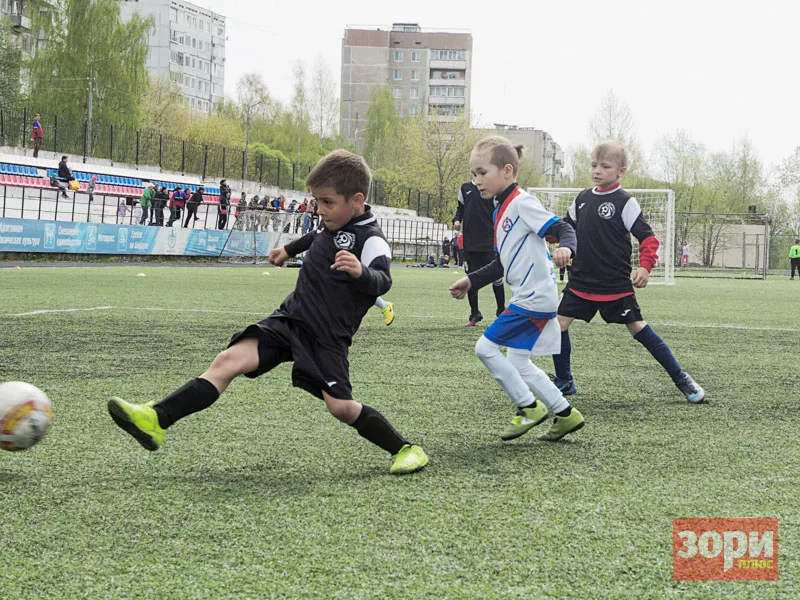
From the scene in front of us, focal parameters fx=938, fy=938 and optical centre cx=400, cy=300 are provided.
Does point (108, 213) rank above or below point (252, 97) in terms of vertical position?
below

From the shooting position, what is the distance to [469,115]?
69625 mm

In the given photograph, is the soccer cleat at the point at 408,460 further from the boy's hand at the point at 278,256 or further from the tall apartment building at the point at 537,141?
the tall apartment building at the point at 537,141

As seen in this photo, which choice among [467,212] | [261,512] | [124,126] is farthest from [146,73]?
[261,512]

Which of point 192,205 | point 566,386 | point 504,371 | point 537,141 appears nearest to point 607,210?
point 566,386

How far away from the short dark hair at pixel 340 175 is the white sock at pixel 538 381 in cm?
117

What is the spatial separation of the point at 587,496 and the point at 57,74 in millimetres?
51340

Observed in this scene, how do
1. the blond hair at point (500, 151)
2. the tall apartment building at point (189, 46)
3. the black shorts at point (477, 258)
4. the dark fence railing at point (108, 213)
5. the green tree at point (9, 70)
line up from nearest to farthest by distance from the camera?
the blond hair at point (500, 151) → the black shorts at point (477, 258) → the dark fence railing at point (108, 213) → the green tree at point (9, 70) → the tall apartment building at point (189, 46)

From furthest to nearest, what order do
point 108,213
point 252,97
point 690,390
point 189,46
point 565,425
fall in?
point 189,46, point 252,97, point 108,213, point 690,390, point 565,425

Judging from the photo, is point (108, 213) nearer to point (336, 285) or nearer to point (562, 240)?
point (562, 240)

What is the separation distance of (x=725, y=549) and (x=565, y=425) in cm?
160

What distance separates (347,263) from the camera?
132 inches

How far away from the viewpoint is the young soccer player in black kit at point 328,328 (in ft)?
11.8

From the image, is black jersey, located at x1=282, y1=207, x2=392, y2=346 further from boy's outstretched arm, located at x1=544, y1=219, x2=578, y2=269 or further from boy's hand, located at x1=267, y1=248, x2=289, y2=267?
boy's outstretched arm, located at x1=544, y1=219, x2=578, y2=269

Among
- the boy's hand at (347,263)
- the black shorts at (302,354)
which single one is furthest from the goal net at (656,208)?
the boy's hand at (347,263)
